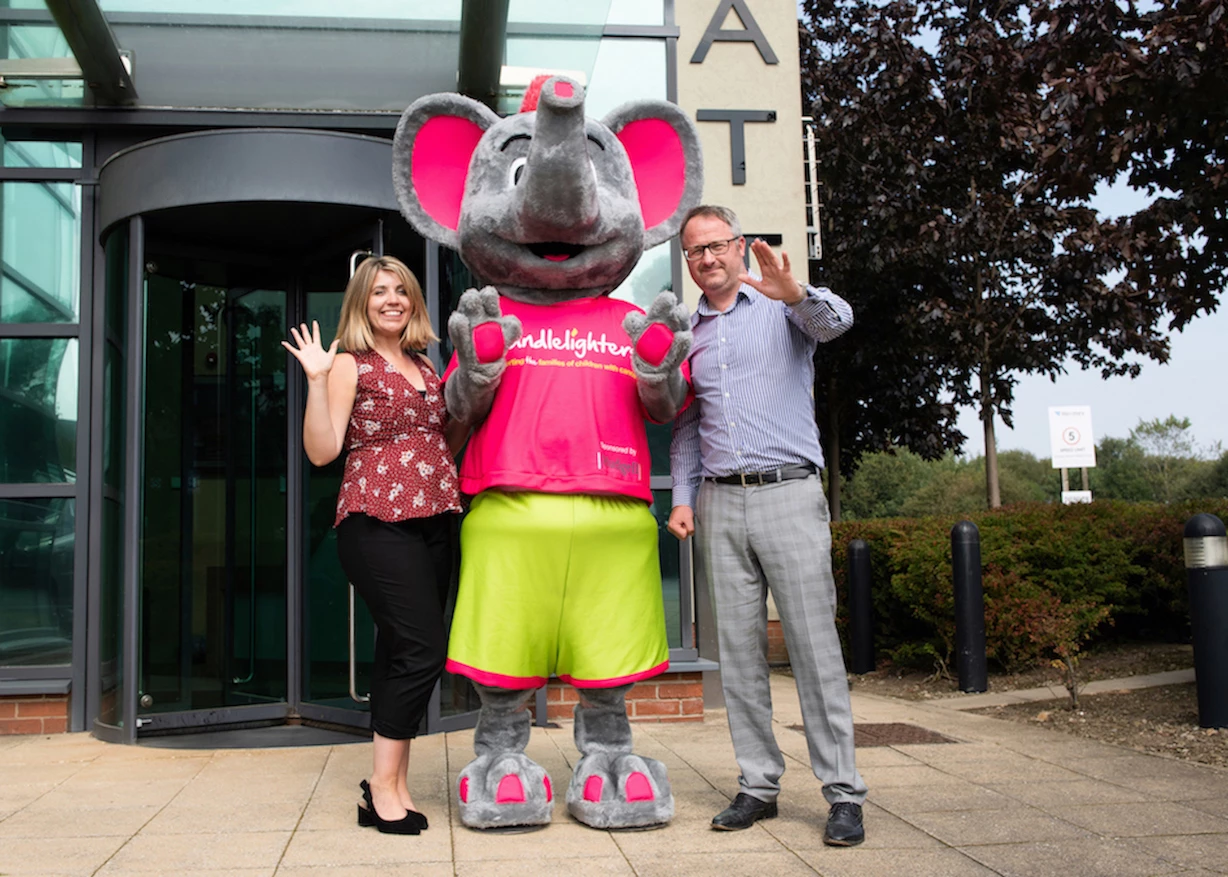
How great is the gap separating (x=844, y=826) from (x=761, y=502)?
1042 mm

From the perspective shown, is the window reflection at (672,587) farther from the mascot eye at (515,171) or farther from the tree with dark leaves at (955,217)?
the tree with dark leaves at (955,217)

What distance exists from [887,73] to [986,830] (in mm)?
12923

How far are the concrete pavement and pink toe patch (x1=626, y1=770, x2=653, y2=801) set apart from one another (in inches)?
5.2

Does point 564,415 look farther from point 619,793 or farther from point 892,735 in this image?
point 892,735

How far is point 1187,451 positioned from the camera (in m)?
61.7

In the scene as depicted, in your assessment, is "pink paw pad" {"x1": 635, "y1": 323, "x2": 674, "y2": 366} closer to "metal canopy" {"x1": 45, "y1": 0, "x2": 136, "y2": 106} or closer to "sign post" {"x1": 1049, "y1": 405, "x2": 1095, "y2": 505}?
"metal canopy" {"x1": 45, "y1": 0, "x2": 136, "y2": 106}

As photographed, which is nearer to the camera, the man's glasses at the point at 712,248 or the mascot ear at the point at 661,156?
the man's glasses at the point at 712,248

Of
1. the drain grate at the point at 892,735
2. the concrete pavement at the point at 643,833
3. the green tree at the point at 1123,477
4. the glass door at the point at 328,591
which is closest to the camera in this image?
the concrete pavement at the point at 643,833

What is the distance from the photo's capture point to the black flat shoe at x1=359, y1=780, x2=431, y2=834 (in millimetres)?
3586

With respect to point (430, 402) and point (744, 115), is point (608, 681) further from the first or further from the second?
point (744, 115)

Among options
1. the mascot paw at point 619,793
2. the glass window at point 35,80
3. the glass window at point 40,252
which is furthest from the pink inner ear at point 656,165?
the glass window at point 40,252

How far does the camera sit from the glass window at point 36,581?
19.4 feet

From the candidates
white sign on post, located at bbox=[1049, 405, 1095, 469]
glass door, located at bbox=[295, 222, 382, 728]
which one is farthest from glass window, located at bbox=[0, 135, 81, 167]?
white sign on post, located at bbox=[1049, 405, 1095, 469]

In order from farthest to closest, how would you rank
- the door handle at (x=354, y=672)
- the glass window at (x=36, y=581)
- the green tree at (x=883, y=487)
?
the green tree at (x=883, y=487) < the glass window at (x=36, y=581) < the door handle at (x=354, y=672)
